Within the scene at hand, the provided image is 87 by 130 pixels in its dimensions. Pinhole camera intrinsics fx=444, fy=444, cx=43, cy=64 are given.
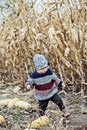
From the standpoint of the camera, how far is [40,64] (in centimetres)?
364

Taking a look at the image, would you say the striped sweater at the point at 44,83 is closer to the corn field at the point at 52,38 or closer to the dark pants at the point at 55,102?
the dark pants at the point at 55,102

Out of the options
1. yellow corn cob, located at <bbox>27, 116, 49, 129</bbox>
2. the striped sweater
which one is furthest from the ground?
the striped sweater

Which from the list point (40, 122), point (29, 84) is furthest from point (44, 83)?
point (40, 122)

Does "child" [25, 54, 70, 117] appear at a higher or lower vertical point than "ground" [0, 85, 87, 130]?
higher

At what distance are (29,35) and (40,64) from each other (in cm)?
151

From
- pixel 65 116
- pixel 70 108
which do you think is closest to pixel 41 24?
pixel 70 108

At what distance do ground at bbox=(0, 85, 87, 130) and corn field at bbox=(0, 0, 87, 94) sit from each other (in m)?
0.24

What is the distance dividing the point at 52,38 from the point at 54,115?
108cm

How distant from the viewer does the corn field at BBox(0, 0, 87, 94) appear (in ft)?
14.9

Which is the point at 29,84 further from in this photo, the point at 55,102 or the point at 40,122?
the point at 40,122

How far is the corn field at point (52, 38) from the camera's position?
4.53 m

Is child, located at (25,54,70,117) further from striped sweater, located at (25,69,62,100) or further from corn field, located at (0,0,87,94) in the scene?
corn field, located at (0,0,87,94)

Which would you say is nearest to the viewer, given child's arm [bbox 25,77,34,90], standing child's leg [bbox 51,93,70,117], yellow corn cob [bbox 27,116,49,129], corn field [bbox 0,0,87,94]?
yellow corn cob [bbox 27,116,49,129]

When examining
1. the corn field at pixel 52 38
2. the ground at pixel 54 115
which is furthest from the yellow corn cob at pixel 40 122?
the corn field at pixel 52 38
